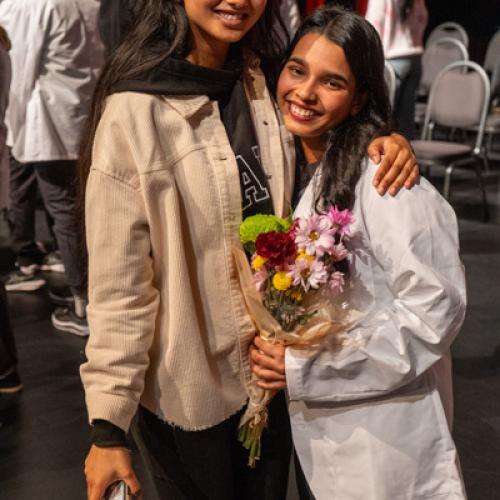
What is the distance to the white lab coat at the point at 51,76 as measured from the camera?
3369mm

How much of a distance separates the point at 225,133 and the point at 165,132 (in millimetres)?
116

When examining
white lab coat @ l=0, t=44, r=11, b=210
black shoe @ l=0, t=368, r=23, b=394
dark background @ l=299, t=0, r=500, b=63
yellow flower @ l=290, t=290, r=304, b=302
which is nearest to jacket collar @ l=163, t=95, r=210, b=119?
yellow flower @ l=290, t=290, r=304, b=302

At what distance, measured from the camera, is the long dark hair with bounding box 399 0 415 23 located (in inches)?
196

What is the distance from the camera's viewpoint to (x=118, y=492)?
1.25m

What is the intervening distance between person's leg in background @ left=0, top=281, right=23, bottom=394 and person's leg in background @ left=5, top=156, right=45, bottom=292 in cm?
111

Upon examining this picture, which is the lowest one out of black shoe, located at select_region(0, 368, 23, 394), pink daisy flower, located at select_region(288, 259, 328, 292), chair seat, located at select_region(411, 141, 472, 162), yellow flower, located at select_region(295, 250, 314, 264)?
black shoe, located at select_region(0, 368, 23, 394)

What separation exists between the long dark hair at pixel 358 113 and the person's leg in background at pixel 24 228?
9.85ft

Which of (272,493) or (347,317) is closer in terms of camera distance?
(347,317)

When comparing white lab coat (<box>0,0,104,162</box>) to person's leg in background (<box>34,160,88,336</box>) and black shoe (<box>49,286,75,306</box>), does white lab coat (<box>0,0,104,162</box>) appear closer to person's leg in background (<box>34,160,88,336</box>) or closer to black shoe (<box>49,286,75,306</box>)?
person's leg in background (<box>34,160,88,336</box>)

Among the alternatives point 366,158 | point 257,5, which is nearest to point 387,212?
point 366,158

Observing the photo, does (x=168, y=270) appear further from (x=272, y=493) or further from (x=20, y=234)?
(x=20, y=234)

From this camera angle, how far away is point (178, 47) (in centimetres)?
133

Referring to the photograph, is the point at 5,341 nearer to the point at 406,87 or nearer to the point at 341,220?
the point at 341,220

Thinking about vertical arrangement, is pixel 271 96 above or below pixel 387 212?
above
